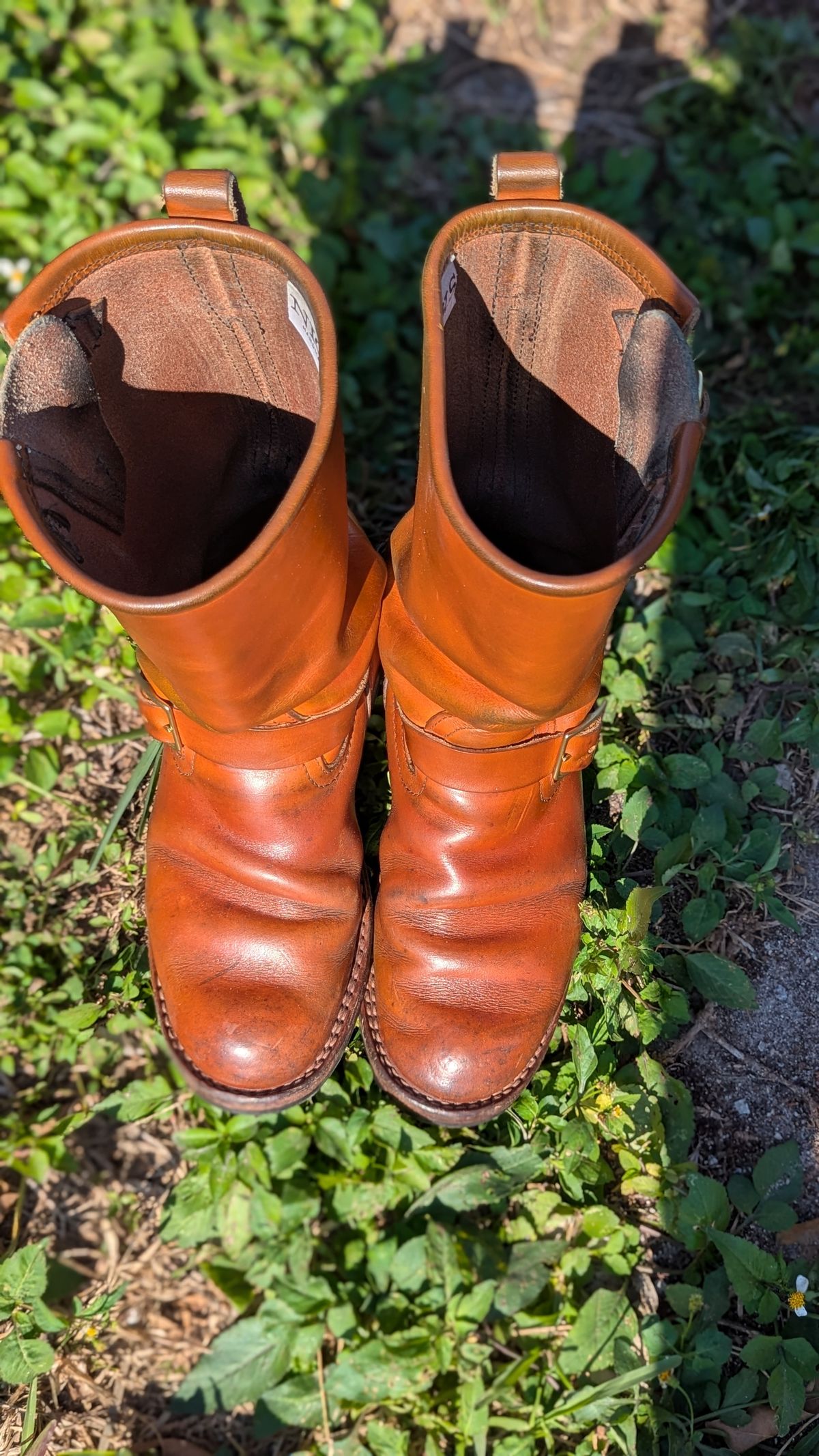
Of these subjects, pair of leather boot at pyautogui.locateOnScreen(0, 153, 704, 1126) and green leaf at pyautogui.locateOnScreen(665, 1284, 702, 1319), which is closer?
pair of leather boot at pyautogui.locateOnScreen(0, 153, 704, 1126)

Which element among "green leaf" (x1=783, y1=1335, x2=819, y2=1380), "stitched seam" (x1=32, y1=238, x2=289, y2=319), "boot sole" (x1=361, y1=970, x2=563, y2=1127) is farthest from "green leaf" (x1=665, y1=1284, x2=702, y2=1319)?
"stitched seam" (x1=32, y1=238, x2=289, y2=319)

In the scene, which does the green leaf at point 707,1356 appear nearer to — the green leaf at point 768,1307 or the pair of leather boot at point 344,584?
the green leaf at point 768,1307

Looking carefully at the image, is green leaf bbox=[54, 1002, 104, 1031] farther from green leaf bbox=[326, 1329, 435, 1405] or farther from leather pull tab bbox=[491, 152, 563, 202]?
leather pull tab bbox=[491, 152, 563, 202]

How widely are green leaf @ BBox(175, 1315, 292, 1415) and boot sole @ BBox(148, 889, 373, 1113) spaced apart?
553mm

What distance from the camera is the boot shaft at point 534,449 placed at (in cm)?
162

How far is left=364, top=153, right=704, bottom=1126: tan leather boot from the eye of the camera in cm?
170

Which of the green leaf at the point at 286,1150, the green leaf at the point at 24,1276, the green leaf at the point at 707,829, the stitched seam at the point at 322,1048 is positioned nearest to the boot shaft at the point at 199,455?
the stitched seam at the point at 322,1048

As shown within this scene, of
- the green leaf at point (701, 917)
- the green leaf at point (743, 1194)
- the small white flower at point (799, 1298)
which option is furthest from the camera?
the green leaf at point (701, 917)

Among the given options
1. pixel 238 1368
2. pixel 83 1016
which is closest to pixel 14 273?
pixel 83 1016

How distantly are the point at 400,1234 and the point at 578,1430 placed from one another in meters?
0.49

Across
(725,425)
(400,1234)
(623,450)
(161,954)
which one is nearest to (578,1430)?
(400,1234)

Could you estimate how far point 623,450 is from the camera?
6.19ft

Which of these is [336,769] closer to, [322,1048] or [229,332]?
[322,1048]

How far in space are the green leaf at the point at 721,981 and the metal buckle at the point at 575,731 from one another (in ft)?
1.62
